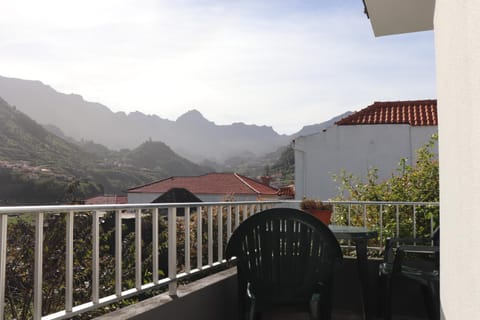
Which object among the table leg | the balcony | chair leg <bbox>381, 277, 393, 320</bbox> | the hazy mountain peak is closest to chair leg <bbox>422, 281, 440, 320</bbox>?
chair leg <bbox>381, 277, 393, 320</bbox>

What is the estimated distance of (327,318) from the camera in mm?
3027

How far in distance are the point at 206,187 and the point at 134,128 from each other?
4078 cm

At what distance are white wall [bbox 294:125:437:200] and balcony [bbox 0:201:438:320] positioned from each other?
11496 mm

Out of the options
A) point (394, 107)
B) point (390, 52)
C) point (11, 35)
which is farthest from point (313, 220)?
point (11, 35)

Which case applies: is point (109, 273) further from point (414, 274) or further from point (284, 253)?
point (414, 274)

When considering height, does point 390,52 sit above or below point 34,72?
below

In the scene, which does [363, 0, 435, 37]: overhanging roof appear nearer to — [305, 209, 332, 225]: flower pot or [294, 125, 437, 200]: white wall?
[305, 209, 332, 225]: flower pot

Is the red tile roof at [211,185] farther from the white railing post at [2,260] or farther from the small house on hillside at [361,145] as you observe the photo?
the white railing post at [2,260]

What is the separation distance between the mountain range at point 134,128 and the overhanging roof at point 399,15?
42.5m

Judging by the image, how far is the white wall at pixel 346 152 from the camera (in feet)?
50.6

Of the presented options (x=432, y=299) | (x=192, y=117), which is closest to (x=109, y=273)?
(x=432, y=299)

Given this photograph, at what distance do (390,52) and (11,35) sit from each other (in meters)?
38.4

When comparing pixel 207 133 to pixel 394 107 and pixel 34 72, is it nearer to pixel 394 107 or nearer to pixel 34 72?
pixel 34 72

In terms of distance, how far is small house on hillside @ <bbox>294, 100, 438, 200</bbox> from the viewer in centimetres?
1539
